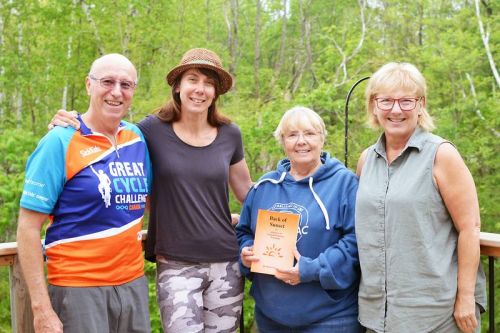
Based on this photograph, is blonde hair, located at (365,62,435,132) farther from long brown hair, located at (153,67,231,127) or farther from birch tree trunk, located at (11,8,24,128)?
birch tree trunk, located at (11,8,24,128)

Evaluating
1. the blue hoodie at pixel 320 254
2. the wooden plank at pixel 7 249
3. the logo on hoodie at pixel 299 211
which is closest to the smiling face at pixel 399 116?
the blue hoodie at pixel 320 254

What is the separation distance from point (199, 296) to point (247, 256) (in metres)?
0.30

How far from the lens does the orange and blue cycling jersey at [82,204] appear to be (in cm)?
223

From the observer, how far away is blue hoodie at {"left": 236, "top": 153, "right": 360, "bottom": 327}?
2.49 m

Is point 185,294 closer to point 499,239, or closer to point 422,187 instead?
point 422,187

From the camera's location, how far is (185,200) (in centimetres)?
267

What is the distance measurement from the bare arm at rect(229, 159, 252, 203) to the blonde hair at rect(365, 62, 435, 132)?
2.95 ft

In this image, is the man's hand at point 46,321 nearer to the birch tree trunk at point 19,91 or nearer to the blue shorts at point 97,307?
the blue shorts at point 97,307

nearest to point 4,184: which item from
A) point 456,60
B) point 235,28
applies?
point 456,60

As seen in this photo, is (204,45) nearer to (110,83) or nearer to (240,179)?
(240,179)

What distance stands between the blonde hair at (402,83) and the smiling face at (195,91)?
0.84m

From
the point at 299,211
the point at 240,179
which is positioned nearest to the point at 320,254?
the point at 299,211

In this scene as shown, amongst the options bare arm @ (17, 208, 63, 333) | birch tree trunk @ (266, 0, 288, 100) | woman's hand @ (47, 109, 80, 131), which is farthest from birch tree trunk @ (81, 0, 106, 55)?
bare arm @ (17, 208, 63, 333)

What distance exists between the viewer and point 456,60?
12.9 m
